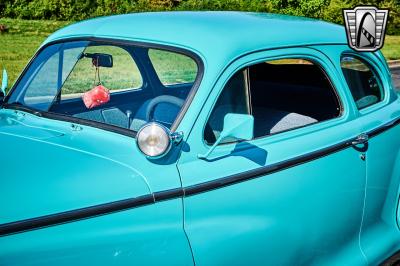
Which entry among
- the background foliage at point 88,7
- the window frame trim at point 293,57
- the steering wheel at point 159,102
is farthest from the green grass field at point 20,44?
the window frame trim at point 293,57

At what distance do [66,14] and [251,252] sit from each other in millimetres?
27746

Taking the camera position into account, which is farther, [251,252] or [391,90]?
[391,90]

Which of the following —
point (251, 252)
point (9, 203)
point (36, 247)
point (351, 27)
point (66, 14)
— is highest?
point (351, 27)

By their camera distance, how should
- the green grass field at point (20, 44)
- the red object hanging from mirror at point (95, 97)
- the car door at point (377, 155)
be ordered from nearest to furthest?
the red object hanging from mirror at point (95, 97) < the car door at point (377, 155) < the green grass field at point (20, 44)

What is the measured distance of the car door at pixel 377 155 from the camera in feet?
10.2

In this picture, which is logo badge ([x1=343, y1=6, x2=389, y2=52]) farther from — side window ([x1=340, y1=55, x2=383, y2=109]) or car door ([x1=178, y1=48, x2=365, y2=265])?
car door ([x1=178, y1=48, x2=365, y2=265])

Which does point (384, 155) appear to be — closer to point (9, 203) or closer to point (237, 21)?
point (237, 21)

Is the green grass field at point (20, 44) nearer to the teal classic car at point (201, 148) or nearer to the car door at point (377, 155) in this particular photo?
the teal classic car at point (201, 148)

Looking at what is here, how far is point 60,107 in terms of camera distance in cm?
297

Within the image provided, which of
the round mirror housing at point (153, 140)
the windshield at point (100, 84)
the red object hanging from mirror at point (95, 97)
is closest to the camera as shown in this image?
the round mirror housing at point (153, 140)

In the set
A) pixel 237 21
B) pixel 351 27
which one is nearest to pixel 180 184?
pixel 237 21

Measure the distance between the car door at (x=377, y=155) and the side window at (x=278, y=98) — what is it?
21 centimetres

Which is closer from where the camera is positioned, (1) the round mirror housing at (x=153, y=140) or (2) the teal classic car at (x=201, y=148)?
(2) the teal classic car at (x=201, y=148)

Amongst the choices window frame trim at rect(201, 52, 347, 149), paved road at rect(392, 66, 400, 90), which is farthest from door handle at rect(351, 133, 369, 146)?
paved road at rect(392, 66, 400, 90)
